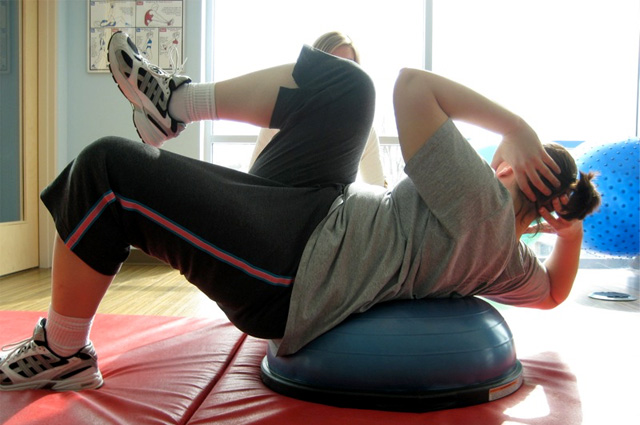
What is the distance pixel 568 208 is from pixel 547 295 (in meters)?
A: 0.26

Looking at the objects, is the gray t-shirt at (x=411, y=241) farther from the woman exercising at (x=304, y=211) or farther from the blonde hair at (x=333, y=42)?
the blonde hair at (x=333, y=42)

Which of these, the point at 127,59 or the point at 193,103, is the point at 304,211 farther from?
the point at 127,59

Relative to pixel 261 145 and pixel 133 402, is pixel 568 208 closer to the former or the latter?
pixel 133 402

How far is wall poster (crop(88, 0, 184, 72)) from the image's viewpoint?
10.9ft

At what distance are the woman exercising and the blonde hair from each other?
89cm

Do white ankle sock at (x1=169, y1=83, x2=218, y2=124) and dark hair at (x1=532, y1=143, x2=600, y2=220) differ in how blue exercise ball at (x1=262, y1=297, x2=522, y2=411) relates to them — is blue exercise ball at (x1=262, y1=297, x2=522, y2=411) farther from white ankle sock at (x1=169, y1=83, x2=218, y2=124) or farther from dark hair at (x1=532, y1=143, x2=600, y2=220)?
white ankle sock at (x1=169, y1=83, x2=218, y2=124)

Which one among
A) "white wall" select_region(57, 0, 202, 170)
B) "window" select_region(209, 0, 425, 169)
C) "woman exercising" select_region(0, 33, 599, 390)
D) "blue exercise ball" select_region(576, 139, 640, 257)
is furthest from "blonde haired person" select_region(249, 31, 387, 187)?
"white wall" select_region(57, 0, 202, 170)

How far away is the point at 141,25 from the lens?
335 cm

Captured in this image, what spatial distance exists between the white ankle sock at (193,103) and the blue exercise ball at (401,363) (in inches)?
20.4

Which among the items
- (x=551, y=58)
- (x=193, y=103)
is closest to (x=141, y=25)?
(x=193, y=103)

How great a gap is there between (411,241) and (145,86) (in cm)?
65

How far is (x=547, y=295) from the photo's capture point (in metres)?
1.18

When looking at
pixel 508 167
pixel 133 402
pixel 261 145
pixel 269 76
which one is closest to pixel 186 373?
pixel 133 402

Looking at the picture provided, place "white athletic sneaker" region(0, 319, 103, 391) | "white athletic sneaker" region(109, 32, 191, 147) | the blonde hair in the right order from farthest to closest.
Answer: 1. the blonde hair
2. "white athletic sneaker" region(109, 32, 191, 147)
3. "white athletic sneaker" region(0, 319, 103, 391)
